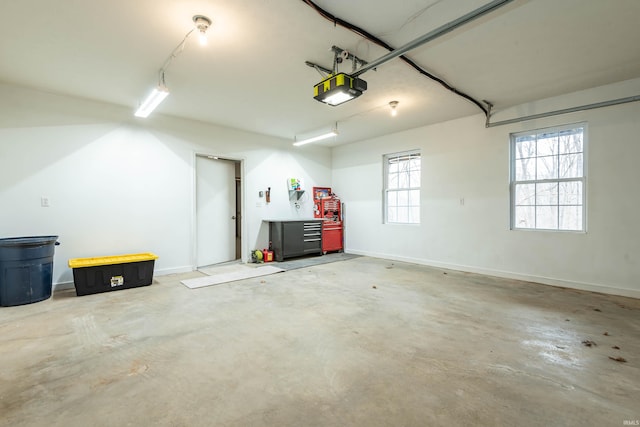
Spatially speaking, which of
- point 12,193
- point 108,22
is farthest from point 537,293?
point 12,193

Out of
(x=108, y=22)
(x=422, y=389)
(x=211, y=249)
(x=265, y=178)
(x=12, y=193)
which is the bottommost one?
(x=422, y=389)

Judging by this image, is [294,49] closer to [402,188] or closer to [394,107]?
[394,107]

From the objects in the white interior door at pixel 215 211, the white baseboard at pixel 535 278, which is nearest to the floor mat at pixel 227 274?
the white interior door at pixel 215 211

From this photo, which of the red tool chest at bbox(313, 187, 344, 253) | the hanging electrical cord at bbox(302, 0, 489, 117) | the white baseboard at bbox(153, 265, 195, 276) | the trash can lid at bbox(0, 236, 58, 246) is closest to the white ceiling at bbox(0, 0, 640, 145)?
the hanging electrical cord at bbox(302, 0, 489, 117)

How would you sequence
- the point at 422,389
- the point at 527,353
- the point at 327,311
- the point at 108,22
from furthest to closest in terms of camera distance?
the point at 327,311 → the point at 108,22 → the point at 527,353 → the point at 422,389

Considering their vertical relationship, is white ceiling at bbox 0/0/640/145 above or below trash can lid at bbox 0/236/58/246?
above

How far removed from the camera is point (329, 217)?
702 cm

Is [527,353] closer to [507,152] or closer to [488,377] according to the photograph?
[488,377]

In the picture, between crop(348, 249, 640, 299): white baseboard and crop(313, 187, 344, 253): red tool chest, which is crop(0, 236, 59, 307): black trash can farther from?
crop(348, 249, 640, 299): white baseboard

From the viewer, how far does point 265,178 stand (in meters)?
6.18

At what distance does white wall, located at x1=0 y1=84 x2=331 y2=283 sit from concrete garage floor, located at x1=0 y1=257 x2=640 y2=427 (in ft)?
3.59

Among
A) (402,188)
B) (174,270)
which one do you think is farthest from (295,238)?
(402,188)

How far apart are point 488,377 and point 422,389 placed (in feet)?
1.66

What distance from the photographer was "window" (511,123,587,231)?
13.2 feet
